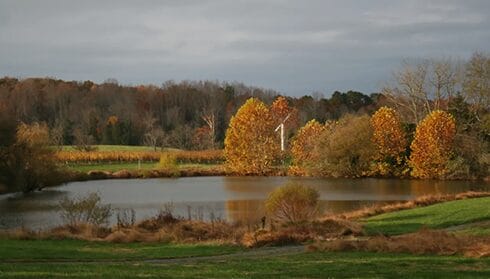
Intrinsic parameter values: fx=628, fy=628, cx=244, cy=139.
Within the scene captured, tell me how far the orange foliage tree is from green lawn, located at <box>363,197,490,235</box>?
1456 inches

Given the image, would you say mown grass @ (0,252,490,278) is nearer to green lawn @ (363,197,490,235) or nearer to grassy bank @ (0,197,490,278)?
grassy bank @ (0,197,490,278)

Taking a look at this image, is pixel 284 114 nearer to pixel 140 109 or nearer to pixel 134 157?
pixel 134 157

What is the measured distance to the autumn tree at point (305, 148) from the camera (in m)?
72.2

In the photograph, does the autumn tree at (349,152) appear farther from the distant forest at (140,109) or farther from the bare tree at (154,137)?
the bare tree at (154,137)

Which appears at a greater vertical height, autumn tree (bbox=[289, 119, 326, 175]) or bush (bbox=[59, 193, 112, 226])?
autumn tree (bbox=[289, 119, 326, 175])

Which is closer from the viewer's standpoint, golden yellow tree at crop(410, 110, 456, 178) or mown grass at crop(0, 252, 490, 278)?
mown grass at crop(0, 252, 490, 278)

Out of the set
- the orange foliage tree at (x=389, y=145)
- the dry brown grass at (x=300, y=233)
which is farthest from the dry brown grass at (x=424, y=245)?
the orange foliage tree at (x=389, y=145)

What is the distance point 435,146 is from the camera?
64.5 m

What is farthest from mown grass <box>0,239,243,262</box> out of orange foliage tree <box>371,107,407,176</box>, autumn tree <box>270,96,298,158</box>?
autumn tree <box>270,96,298,158</box>

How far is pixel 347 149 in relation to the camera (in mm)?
68625

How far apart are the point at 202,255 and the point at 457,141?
5228 centimetres

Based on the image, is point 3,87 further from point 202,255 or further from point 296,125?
point 202,255

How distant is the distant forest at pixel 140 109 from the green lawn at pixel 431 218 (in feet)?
245

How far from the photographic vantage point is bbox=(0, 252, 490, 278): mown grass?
40.7 feet
